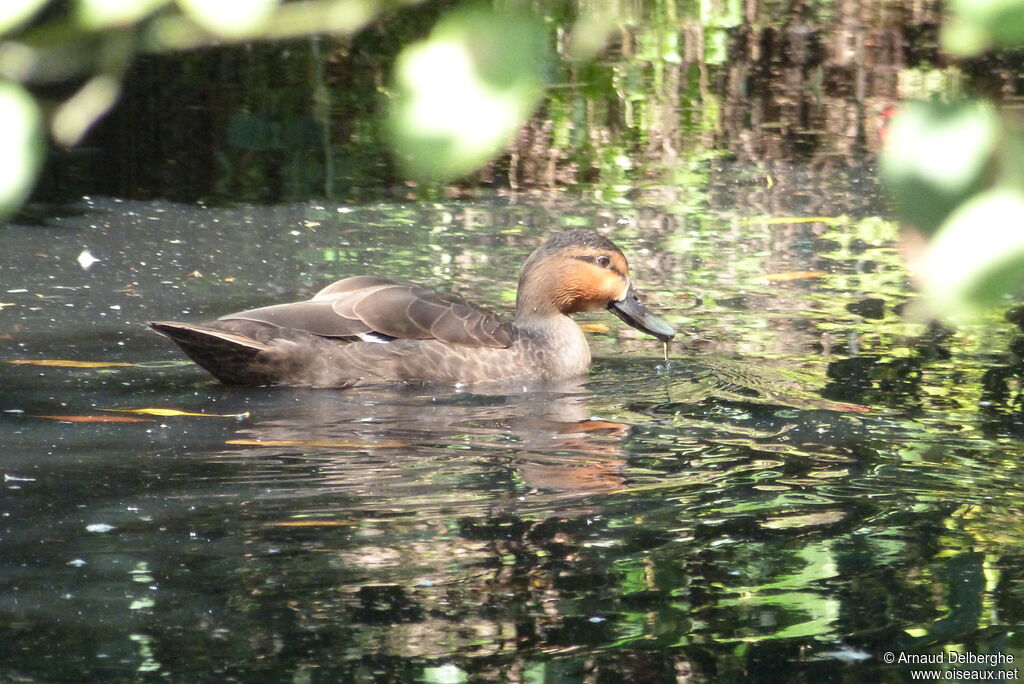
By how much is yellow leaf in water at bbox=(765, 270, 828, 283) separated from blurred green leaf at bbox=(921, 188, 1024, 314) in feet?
26.7

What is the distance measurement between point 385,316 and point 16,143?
19.2 feet

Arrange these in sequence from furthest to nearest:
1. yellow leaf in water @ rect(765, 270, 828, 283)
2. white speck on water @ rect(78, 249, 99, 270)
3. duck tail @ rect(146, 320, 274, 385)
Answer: white speck on water @ rect(78, 249, 99, 270), yellow leaf in water @ rect(765, 270, 828, 283), duck tail @ rect(146, 320, 274, 385)

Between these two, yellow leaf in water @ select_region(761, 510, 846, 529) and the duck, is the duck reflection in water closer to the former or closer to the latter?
the duck

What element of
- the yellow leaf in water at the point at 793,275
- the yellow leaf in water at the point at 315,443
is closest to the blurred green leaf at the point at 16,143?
the yellow leaf in water at the point at 315,443

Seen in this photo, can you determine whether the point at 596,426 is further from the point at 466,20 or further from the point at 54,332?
the point at 466,20

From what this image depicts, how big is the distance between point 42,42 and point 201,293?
25.4 ft

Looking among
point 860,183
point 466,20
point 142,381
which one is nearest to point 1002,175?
point 466,20

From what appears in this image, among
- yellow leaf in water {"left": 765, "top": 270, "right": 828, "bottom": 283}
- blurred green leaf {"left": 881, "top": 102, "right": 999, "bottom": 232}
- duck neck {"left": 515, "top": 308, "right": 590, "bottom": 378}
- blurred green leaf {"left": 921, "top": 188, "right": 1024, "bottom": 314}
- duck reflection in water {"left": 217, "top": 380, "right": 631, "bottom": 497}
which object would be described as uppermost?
blurred green leaf {"left": 881, "top": 102, "right": 999, "bottom": 232}

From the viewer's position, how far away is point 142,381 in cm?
653

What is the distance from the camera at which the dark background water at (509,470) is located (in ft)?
12.9

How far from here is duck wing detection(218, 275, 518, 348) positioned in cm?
658

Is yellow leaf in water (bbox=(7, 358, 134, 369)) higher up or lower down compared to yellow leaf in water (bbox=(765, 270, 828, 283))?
lower down

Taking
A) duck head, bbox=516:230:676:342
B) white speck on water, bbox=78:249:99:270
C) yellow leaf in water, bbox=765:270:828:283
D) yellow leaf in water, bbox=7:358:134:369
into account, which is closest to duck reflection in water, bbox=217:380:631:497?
duck head, bbox=516:230:676:342

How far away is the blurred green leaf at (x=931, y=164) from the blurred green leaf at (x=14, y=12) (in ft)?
1.72
